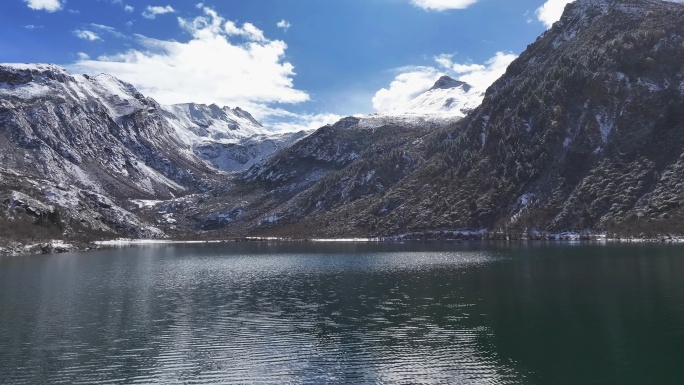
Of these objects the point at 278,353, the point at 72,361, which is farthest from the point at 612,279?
the point at 72,361

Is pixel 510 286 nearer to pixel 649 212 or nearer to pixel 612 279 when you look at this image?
pixel 612 279

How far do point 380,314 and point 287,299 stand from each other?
744 inches

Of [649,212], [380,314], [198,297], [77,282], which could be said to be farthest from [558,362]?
[649,212]

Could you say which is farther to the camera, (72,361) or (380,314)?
(380,314)

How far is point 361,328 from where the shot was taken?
57.1 m

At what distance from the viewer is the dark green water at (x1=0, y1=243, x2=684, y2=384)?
136 ft

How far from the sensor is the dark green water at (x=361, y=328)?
41562 mm

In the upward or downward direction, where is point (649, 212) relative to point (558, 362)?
upward

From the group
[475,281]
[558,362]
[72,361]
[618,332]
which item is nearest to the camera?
[558,362]

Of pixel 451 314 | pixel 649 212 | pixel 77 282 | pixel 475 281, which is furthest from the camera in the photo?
pixel 649 212

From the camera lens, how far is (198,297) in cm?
8300

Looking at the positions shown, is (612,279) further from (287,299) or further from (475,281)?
(287,299)

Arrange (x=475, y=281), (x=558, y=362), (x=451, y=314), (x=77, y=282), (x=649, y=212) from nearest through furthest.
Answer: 1. (x=558, y=362)
2. (x=451, y=314)
3. (x=475, y=281)
4. (x=77, y=282)
5. (x=649, y=212)

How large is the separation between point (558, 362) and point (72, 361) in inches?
1564
